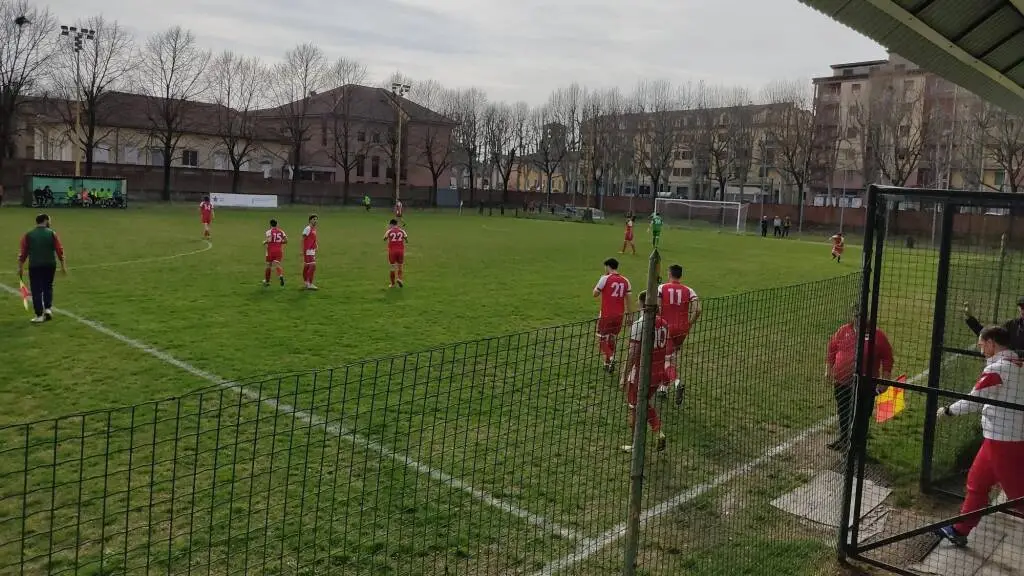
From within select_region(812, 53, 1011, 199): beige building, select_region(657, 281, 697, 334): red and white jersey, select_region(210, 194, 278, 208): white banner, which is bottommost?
select_region(657, 281, 697, 334): red and white jersey

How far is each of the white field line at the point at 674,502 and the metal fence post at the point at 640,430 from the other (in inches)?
50.3

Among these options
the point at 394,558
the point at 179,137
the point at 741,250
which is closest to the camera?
the point at 394,558

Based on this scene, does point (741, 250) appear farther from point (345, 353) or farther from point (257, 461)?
point (257, 461)

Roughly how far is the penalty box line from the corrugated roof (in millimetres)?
4308

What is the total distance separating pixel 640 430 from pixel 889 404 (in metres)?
5.24

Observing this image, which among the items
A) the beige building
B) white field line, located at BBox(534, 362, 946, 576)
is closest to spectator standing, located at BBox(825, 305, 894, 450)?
white field line, located at BBox(534, 362, 946, 576)

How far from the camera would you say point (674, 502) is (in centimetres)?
663

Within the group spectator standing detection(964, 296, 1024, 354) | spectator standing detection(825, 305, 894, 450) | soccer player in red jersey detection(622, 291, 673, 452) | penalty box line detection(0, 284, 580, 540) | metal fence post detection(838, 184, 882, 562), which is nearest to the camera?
metal fence post detection(838, 184, 882, 562)

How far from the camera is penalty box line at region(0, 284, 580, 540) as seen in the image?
600 centimetres

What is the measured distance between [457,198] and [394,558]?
78.0 m

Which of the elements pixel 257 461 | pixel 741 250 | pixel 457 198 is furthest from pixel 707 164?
pixel 257 461

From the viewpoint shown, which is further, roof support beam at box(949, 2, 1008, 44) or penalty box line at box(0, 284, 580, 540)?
penalty box line at box(0, 284, 580, 540)

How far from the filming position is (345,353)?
38.1ft

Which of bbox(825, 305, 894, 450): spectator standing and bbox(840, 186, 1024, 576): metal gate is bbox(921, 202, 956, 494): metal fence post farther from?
bbox(825, 305, 894, 450): spectator standing
